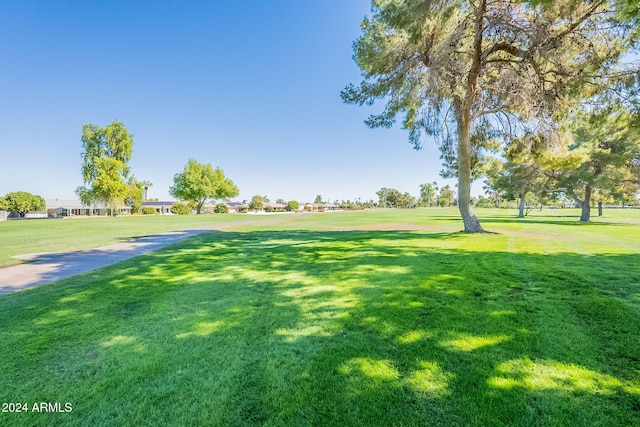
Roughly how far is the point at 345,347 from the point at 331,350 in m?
0.16

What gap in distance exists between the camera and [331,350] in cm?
299

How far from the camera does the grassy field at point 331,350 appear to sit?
85.6 inches

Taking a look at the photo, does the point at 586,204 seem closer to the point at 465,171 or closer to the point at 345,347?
the point at 465,171

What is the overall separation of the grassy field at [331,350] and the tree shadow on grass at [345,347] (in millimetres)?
16

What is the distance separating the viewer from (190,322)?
377 cm

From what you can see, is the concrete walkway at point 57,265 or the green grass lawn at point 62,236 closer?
the concrete walkway at point 57,265

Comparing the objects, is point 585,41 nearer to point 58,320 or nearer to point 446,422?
point 446,422

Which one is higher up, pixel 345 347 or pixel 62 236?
pixel 62 236

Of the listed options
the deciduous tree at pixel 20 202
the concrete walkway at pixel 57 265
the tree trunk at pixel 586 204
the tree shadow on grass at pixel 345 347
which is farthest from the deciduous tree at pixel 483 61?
the deciduous tree at pixel 20 202

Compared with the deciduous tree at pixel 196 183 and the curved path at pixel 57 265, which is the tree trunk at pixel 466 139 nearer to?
the curved path at pixel 57 265

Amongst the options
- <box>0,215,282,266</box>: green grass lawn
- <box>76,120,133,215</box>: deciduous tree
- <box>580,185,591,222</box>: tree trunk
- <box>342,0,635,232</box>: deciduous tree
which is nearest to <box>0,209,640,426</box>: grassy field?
<box>0,215,282,266</box>: green grass lawn

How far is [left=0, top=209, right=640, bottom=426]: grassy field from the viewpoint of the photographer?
217 centimetres

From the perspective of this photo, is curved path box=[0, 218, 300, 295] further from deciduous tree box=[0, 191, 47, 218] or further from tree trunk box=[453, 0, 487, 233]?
deciduous tree box=[0, 191, 47, 218]

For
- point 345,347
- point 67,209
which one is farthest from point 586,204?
point 67,209
